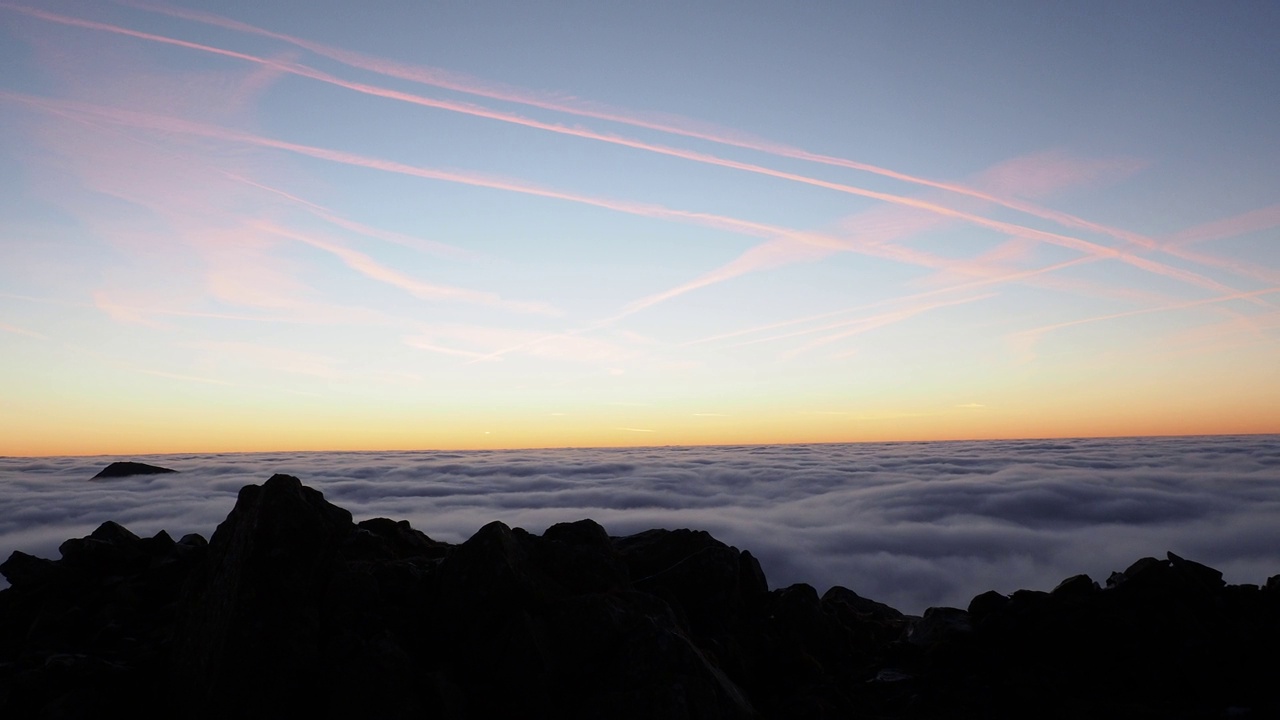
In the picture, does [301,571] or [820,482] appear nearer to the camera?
[301,571]

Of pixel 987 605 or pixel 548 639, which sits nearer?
pixel 548 639

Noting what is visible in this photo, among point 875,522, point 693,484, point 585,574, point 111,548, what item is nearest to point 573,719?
point 585,574

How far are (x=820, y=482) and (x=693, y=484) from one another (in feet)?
37.9

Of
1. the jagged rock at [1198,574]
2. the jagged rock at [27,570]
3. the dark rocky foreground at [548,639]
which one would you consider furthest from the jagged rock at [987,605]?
the jagged rock at [27,570]

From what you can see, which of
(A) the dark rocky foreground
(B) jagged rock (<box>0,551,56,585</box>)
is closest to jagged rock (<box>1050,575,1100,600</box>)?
(A) the dark rocky foreground

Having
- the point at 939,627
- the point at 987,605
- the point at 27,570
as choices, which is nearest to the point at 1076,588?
the point at 987,605

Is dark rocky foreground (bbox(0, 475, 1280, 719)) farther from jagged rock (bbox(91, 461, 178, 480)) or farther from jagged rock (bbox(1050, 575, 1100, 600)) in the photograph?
jagged rock (bbox(91, 461, 178, 480))

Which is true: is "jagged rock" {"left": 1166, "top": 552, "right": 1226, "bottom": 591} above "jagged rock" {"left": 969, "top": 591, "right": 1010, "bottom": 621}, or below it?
above

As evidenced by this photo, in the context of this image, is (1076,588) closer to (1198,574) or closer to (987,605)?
(987,605)

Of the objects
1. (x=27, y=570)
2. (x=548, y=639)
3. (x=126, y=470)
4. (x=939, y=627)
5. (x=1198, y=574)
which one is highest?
(x=27, y=570)

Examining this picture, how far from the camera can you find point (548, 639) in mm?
7531

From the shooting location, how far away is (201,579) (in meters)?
8.04

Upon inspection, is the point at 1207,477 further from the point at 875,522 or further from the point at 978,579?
the point at 978,579

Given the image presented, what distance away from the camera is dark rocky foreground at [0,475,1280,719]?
7.00 metres
